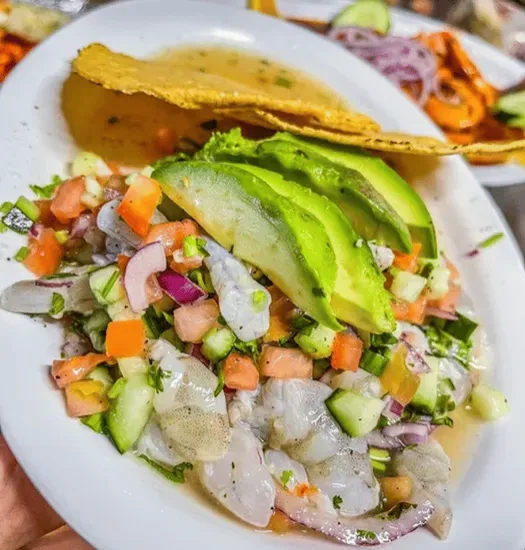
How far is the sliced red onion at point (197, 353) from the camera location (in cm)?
168

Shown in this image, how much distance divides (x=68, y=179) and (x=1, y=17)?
1166mm

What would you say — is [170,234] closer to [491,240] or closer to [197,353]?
[197,353]

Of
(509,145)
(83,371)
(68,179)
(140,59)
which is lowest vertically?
(83,371)

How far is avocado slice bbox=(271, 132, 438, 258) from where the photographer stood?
2.03 metres

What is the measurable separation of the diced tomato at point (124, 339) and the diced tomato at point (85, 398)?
9 cm

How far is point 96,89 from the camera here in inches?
86.0

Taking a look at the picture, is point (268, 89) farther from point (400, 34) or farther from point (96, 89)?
point (400, 34)

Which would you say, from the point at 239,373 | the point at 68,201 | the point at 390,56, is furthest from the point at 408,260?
the point at 390,56

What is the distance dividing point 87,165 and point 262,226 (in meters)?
0.68

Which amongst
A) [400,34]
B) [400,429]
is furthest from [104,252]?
[400,34]

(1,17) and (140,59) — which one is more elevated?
(140,59)

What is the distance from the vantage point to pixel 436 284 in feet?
6.70

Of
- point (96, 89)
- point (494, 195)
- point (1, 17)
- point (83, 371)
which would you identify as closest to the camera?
point (83, 371)

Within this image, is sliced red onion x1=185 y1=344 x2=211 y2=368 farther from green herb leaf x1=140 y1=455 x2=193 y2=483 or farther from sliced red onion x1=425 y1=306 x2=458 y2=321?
sliced red onion x1=425 y1=306 x2=458 y2=321
